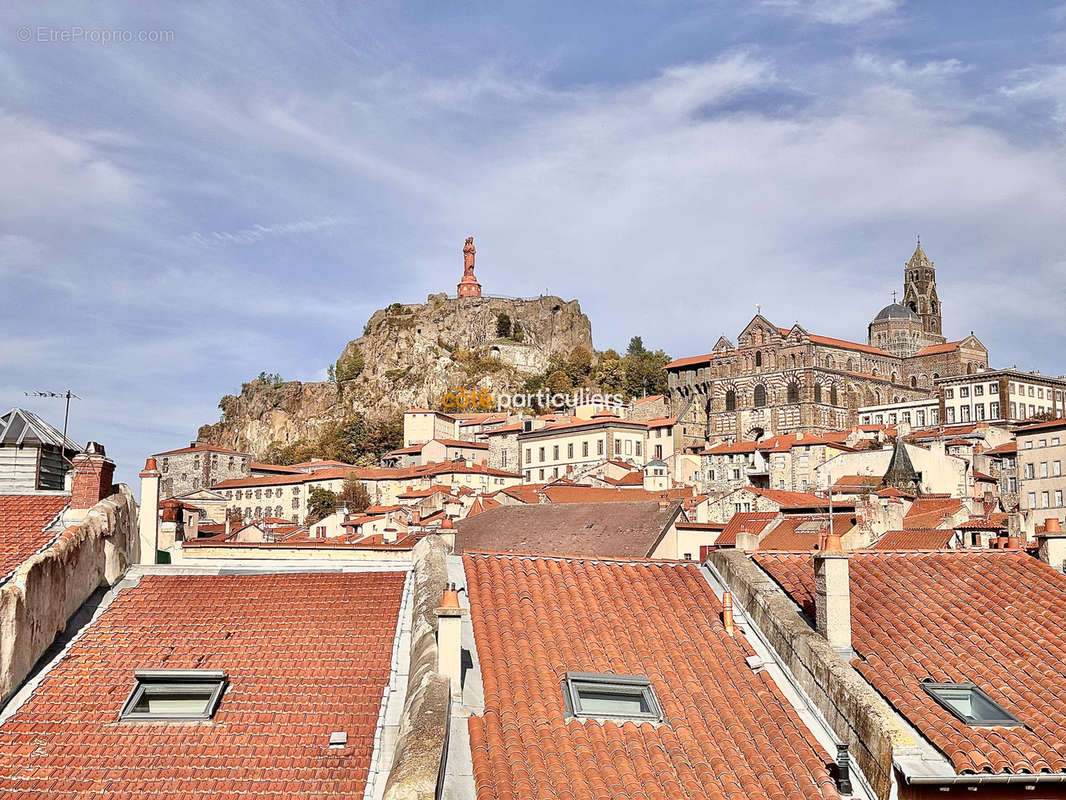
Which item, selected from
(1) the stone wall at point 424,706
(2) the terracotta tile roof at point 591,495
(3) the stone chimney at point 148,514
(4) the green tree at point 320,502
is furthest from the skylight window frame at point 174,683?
(4) the green tree at point 320,502

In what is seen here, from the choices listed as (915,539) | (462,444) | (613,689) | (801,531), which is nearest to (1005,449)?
(801,531)

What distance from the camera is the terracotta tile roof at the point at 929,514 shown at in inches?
1791

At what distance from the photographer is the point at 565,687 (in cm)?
1205

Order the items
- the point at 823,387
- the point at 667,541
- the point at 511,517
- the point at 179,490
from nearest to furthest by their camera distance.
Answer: the point at 667,541 → the point at 511,517 → the point at 823,387 → the point at 179,490

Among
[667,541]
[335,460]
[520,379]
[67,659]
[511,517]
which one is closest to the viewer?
[67,659]

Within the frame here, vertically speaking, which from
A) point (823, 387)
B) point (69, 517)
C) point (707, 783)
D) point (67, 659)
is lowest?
point (707, 783)

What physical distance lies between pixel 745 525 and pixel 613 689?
1558 inches

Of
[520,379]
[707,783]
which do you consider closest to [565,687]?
[707,783]

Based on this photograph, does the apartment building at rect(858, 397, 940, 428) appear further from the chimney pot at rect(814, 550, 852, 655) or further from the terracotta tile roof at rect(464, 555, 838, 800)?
the chimney pot at rect(814, 550, 852, 655)

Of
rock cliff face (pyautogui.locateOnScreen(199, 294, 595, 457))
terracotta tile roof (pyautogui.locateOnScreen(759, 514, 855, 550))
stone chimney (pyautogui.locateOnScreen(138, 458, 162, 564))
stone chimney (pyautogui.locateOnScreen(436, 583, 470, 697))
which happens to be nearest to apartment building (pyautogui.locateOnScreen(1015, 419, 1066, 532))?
terracotta tile roof (pyautogui.locateOnScreen(759, 514, 855, 550))

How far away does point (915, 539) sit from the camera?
1447 inches

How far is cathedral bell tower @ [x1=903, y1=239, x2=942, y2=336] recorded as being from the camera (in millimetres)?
158875

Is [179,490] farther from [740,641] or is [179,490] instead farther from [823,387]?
[740,641]

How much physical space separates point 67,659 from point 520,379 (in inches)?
5720
